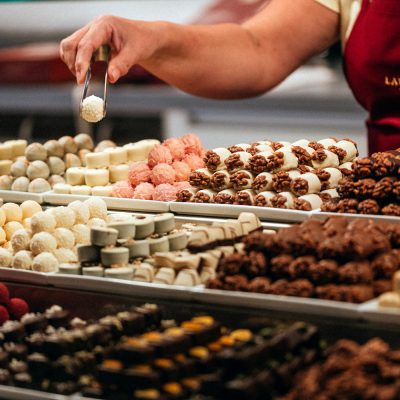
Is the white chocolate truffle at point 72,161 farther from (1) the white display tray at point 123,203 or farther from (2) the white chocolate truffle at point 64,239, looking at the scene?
(2) the white chocolate truffle at point 64,239

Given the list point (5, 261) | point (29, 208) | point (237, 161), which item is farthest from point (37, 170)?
point (237, 161)

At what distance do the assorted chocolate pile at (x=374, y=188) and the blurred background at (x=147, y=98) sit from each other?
2.37 m

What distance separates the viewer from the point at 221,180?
2578 millimetres

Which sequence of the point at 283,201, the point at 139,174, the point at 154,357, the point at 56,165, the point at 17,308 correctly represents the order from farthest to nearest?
the point at 56,165 < the point at 139,174 < the point at 283,201 < the point at 17,308 < the point at 154,357

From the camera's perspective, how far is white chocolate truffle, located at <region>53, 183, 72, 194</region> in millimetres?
2852

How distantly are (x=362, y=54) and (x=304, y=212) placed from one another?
995mm

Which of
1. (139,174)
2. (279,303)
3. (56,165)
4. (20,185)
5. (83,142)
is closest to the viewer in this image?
(279,303)

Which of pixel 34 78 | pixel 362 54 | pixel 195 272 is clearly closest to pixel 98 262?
pixel 195 272

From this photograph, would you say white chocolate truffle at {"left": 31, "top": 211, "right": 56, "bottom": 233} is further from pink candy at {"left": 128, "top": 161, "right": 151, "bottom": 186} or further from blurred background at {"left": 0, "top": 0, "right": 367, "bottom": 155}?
blurred background at {"left": 0, "top": 0, "right": 367, "bottom": 155}

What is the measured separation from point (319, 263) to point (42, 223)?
0.83 meters

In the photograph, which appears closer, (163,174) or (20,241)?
(20,241)

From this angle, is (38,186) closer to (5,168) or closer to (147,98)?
(5,168)

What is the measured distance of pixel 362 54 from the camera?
3.16m

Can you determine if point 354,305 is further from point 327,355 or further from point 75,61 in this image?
point 75,61
